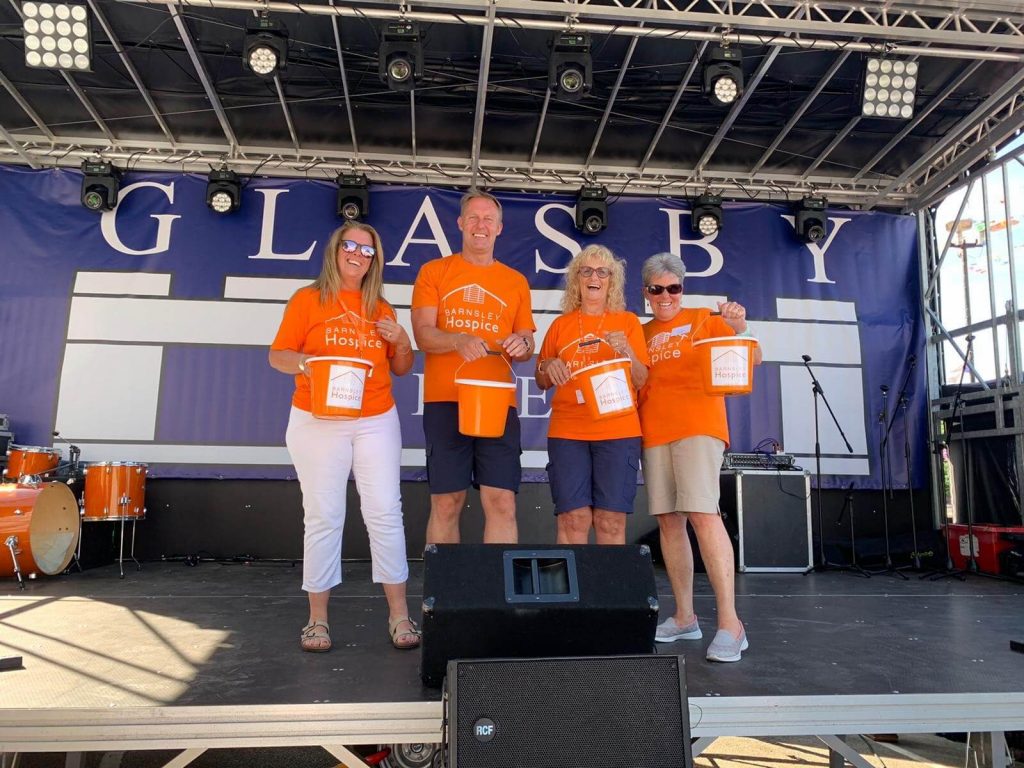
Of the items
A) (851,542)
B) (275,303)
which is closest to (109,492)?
(275,303)

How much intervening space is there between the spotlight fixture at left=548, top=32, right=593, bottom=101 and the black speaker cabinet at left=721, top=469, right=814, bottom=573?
3.11 meters

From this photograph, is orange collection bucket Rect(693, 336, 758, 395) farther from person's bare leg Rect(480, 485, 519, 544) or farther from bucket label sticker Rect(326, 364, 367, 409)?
bucket label sticker Rect(326, 364, 367, 409)

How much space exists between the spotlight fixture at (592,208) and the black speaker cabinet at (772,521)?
7.88 feet

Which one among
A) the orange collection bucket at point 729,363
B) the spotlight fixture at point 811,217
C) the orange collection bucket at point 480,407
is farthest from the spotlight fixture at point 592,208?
the orange collection bucket at point 480,407

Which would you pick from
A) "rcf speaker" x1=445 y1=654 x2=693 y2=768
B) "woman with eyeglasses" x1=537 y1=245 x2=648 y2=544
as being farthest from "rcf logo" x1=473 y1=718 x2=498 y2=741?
"woman with eyeglasses" x1=537 y1=245 x2=648 y2=544

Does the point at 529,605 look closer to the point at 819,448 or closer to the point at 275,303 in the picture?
the point at 275,303

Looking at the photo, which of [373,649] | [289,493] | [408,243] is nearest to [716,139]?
[408,243]

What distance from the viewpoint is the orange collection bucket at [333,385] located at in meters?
2.29

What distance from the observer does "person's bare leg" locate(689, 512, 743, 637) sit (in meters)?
2.52

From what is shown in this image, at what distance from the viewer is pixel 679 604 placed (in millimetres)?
2727

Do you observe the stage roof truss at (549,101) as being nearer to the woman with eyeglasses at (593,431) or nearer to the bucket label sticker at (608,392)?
the woman with eyeglasses at (593,431)

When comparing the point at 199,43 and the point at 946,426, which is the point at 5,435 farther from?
the point at 946,426

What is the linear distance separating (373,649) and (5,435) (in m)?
4.40

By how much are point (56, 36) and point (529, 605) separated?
4.84 m
